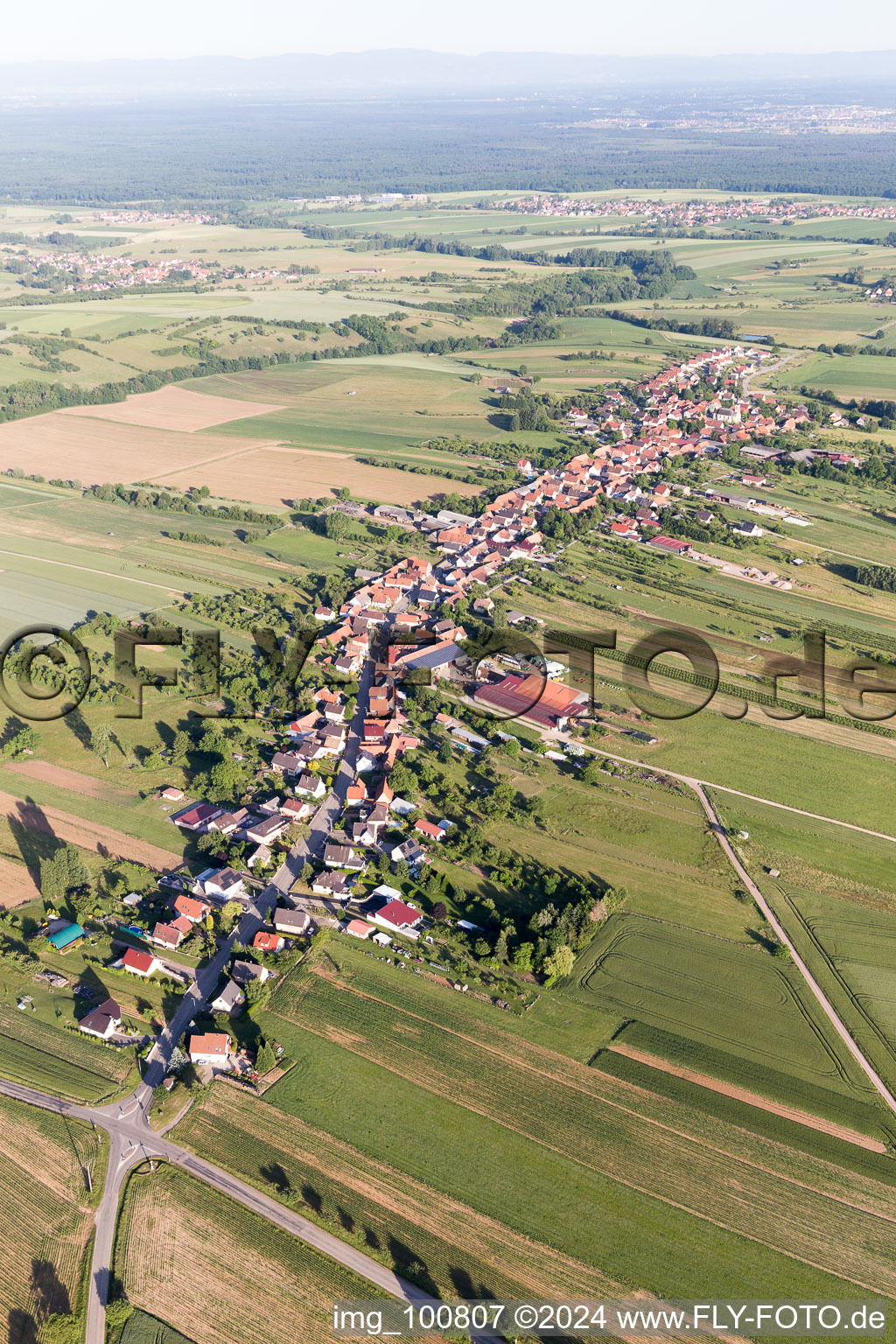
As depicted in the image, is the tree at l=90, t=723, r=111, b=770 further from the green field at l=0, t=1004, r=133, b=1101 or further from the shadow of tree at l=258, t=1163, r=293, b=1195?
the shadow of tree at l=258, t=1163, r=293, b=1195

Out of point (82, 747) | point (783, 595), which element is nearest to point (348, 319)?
point (783, 595)

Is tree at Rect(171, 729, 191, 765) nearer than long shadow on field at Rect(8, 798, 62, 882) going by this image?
No

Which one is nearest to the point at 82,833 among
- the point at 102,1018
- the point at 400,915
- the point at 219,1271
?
the point at 102,1018

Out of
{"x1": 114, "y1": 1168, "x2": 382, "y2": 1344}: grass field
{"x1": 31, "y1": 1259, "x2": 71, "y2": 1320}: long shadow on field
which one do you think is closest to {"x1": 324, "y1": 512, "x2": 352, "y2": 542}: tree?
{"x1": 114, "y1": 1168, "x2": 382, "y2": 1344}: grass field

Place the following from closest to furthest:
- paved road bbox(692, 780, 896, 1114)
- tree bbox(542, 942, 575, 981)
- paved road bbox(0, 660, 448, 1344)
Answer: paved road bbox(0, 660, 448, 1344) < paved road bbox(692, 780, 896, 1114) < tree bbox(542, 942, 575, 981)

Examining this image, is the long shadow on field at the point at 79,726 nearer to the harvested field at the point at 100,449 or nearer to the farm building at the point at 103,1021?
the farm building at the point at 103,1021

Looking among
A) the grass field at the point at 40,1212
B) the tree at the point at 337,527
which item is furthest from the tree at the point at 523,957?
the tree at the point at 337,527

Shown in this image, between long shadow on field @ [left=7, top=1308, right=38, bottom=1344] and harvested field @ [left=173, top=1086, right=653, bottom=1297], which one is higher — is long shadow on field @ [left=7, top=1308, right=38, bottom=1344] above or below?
below
